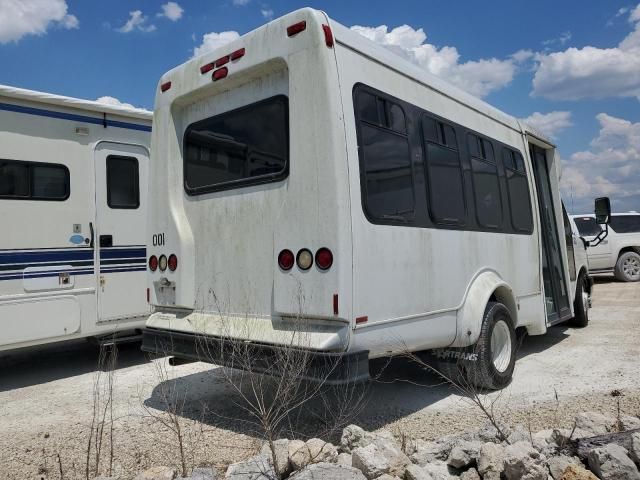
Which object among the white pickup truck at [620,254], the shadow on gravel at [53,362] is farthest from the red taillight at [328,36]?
the white pickup truck at [620,254]

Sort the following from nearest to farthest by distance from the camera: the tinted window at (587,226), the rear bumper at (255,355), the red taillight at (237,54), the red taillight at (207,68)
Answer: the rear bumper at (255,355) < the red taillight at (237,54) < the red taillight at (207,68) < the tinted window at (587,226)

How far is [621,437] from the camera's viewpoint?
10.3 feet

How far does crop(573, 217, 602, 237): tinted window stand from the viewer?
1404cm

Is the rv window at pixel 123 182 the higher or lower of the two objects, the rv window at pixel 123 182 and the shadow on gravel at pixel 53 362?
the higher

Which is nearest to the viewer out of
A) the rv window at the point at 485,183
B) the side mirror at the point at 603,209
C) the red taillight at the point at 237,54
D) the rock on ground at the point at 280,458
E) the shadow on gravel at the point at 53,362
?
the rock on ground at the point at 280,458

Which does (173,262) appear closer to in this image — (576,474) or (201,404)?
(201,404)

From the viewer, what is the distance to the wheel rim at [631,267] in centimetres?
1445

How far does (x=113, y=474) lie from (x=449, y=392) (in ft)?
10.0

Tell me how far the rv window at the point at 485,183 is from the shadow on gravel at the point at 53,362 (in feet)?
14.4

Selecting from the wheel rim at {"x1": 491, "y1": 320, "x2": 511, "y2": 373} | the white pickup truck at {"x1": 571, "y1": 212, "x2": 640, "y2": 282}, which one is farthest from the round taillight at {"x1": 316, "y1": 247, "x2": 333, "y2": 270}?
the white pickup truck at {"x1": 571, "y1": 212, "x2": 640, "y2": 282}

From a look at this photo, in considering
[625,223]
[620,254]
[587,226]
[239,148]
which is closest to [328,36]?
[239,148]

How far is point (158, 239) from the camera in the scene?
4965 mm

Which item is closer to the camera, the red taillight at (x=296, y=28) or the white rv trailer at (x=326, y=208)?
the white rv trailer at (x=326, y=208)

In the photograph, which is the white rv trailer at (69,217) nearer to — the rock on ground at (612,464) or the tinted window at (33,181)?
the tinted window at (33,181)
